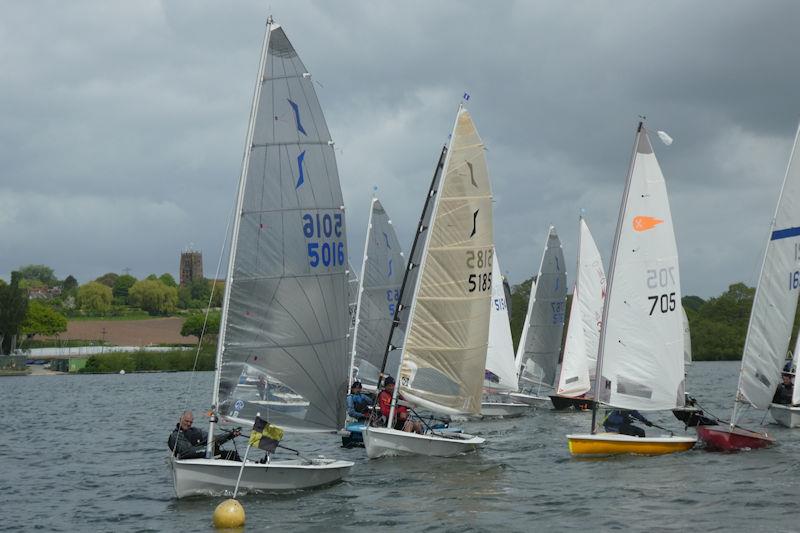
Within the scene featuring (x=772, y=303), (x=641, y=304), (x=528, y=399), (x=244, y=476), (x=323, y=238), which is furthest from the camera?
(x=528, y=399)

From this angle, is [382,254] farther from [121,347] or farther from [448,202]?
[121,347]

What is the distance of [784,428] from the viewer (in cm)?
3080

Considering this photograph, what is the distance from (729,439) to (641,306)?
3.77m

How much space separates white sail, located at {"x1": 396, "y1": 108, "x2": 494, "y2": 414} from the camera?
24672mm

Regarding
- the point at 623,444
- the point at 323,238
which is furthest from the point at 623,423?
the point at 323,238

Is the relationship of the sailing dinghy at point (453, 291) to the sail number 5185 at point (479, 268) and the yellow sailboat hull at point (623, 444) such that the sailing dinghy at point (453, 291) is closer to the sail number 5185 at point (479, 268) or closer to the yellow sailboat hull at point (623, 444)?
the sail number 5185 at point (479, 268)

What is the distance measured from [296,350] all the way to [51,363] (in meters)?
99.5

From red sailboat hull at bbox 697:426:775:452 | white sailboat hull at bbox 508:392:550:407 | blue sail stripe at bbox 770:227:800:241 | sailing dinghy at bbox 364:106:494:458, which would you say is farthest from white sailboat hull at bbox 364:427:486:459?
white sailboat hull at bbox 508:392:550:407

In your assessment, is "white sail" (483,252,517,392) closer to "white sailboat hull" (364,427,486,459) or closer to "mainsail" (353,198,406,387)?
"mainsail" (353,198,406,387)

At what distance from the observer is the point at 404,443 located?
23.0 m

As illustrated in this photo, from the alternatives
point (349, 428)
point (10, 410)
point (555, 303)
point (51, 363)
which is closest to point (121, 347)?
point (51, 363)

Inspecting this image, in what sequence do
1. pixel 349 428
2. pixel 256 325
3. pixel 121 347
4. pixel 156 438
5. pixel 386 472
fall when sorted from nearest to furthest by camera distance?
1. pixel 256 325
2. pixel 386 472
3. pixel 349 428
4. pixel 156 438
5. pixel 121 347

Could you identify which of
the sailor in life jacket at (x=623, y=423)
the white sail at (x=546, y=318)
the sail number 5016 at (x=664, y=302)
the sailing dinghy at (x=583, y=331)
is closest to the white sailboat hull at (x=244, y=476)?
the sailor in life jacket at (x=623, y=423)

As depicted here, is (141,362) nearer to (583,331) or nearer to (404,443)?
(583,331)
